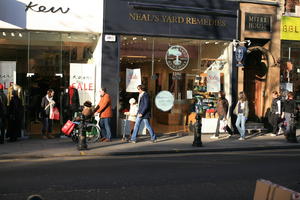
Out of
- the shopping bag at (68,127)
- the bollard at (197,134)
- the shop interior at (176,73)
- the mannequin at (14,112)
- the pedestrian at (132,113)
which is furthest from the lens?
the shop interior at (176,73)

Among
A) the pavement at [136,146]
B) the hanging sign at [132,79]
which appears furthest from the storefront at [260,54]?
the hanging sign at [132,79]

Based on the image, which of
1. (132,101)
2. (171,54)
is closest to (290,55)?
(171,54)

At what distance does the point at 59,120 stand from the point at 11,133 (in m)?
1.93

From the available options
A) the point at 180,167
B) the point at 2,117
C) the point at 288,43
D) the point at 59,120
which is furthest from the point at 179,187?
the point at 288,43

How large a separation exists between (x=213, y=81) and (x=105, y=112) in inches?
203

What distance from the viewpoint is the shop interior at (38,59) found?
15266mm

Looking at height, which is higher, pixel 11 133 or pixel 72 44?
pixel 72 44

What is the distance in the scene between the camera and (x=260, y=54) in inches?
742

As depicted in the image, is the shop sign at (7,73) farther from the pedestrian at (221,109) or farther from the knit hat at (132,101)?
the pedestrian at (221,109)

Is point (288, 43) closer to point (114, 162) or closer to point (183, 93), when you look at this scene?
point (183, 93)

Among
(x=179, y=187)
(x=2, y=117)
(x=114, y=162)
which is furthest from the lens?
(x=2, y=117)

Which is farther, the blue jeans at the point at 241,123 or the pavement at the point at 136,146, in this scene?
the blue jeans at the point at 241,123

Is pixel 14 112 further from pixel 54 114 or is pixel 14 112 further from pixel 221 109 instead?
pixel 221 109

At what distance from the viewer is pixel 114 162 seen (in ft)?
36.1
